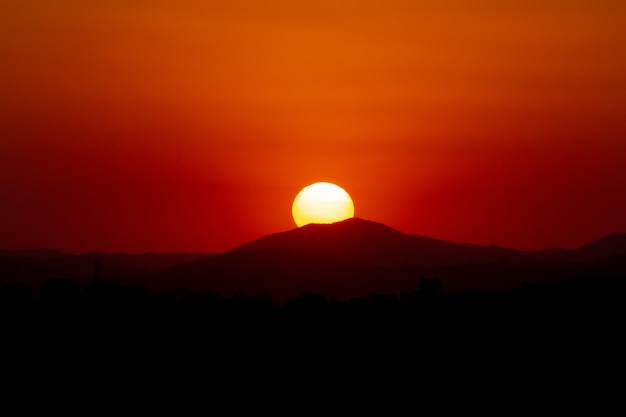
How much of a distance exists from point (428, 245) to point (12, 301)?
130 meters

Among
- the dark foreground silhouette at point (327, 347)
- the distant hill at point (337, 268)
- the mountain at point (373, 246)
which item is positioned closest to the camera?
the dark foreground silhouette at point (327, 347)

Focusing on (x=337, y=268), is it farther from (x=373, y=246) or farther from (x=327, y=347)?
(x=327, y=347)

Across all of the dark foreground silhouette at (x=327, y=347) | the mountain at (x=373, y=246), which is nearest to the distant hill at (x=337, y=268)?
the mountain at (x=373, y=246)

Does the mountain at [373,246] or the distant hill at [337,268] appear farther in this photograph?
the mountain at [373,246]

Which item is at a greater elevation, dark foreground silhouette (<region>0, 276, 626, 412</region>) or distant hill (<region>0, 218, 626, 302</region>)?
distant hill (<region>0, 218, 626, 302</region>)

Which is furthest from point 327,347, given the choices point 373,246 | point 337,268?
point 373,246

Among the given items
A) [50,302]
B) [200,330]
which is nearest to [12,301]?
[50,302]

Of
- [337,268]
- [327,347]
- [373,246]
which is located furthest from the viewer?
[373,246]

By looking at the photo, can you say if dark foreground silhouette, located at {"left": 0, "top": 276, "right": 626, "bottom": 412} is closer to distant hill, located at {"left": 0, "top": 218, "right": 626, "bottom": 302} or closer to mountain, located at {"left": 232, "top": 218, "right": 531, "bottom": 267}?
distant hill, located at {"left": 0, "top": 218, "right": 626, "bottom": 302}

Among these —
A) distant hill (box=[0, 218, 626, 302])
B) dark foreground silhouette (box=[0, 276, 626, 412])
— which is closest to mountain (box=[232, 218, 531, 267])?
distant hill (box=[0, 218, 626, 302])

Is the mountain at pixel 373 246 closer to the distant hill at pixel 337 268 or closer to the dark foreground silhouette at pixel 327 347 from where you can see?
the distant hill at pixel 337 268

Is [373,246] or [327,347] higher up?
[373,246]

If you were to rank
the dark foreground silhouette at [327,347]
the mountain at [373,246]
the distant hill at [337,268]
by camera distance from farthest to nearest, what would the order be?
1. the mountain at [373,246]
2. the distant hill at [337,268]
3. the dark foreground silhouette at [327,347]

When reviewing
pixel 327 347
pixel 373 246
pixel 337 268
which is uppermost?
pixel 373 246
